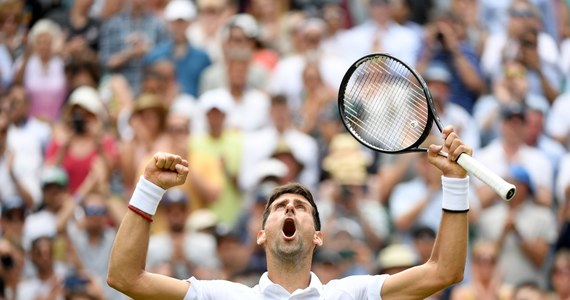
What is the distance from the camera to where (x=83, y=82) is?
14258 millimetres

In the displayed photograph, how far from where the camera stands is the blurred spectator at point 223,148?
12766 mm

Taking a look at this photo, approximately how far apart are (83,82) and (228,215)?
2.51m

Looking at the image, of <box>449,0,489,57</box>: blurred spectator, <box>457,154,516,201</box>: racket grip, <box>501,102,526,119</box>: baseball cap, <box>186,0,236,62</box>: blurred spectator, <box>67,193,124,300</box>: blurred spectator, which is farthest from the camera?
<box>186,0,236,62</box>: blurred spectator

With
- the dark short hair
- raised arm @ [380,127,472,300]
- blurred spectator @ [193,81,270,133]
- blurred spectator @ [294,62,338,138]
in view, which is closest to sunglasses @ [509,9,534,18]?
blurred spectator @ [294,62,338,138]

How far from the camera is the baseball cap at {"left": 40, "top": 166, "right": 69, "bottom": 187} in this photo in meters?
13.1

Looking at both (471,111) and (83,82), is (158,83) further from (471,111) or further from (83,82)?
(471,111)

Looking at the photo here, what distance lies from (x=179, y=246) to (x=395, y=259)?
1923 millimetres

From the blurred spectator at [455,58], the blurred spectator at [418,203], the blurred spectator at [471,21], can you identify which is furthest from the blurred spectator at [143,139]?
the blurred spectator at [471,21]

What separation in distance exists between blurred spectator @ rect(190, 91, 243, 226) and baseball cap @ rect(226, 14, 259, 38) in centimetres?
89

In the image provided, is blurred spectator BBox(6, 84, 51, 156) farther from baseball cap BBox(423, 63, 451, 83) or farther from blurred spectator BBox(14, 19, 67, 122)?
baseball cap BBox(423, 63, 451, 83)

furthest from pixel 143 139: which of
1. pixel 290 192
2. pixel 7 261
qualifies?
pixel 290 192

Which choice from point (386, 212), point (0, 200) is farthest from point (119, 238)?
point (0, 200)

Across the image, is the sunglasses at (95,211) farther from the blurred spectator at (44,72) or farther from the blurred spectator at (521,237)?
the blurred spectator at (521,237)

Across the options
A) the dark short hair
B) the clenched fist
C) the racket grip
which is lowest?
the dark short hair
